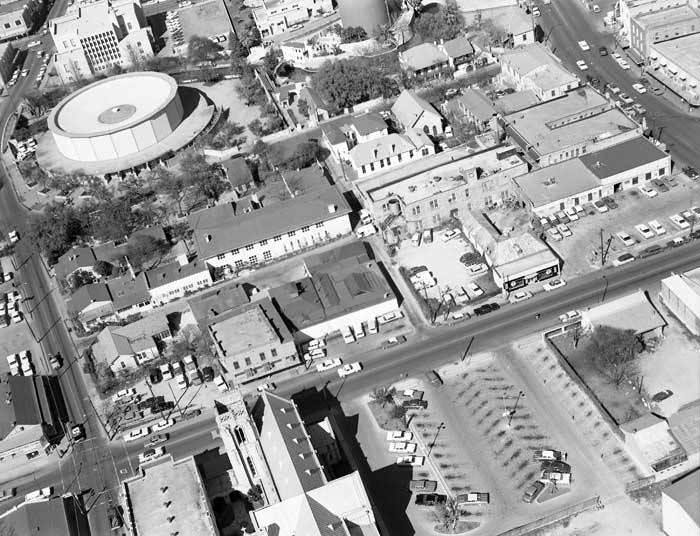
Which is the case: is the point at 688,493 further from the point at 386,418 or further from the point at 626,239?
the point at 626,239

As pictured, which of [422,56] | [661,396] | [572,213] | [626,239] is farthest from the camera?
[422,56]

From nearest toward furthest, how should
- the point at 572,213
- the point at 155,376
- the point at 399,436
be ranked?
the point at 399,436
the point at 155,376
the point at 572,213

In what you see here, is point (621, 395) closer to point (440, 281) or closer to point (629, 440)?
point (629, 440)

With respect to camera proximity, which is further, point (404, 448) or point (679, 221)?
point (679, 221)

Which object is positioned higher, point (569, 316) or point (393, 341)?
point (569, 316)

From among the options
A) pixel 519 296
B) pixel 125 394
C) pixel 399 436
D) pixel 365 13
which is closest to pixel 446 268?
pixel 519 296

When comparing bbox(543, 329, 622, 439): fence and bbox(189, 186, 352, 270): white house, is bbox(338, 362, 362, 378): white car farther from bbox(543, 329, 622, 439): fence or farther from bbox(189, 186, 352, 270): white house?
bbox(189, 186, 352, 270): white house

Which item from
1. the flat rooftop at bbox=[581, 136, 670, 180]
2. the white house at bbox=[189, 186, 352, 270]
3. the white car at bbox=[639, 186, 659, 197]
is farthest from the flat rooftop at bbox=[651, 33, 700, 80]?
the white house at bbox=[189, 186, 352, 270]
